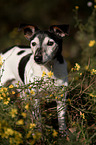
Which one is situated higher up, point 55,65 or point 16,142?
point 55,65

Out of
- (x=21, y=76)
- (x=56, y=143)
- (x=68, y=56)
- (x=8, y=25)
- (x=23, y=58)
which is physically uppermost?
(x=8, y=25)

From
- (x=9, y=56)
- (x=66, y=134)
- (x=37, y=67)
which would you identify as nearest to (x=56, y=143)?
(x=66, y=134)

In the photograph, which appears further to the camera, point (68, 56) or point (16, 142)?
point (68, 56)

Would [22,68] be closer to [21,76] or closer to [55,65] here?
[21,76]

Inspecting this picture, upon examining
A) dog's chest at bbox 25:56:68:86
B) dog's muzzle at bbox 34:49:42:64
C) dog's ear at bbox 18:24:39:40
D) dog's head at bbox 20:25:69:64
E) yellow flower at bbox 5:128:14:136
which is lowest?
yellow flower at bbox 5:128:14:136

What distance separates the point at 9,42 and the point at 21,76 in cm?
219

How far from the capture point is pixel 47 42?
302 cm

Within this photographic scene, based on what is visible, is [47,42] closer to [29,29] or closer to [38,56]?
[38,56]

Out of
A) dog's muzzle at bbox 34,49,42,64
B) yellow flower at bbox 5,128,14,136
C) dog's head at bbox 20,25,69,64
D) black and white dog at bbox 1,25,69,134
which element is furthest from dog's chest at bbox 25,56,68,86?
yellow flower at bbox 5,128,14,136

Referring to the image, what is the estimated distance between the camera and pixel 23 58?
3744mm

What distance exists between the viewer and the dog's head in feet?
9.58

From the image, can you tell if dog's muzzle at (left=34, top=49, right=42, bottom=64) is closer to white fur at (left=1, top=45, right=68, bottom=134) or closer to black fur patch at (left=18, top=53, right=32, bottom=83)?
white fur at (left=1, top=45, right=68, bottom=134)

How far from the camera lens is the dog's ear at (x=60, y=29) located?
3109mm

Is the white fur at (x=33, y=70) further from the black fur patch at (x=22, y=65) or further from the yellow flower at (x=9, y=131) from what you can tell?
the yellow flower at (x=9, y=131)
